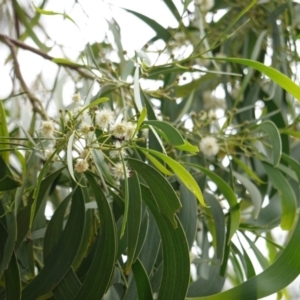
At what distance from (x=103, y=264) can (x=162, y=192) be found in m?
0.11

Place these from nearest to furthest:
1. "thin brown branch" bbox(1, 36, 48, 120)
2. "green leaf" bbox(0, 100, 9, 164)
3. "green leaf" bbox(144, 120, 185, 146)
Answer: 1. "green leaf" bbox(144, 120, 185, 146)
2. "green leaf" bbox(0, 100, 9, 164)
3. "thin brown branch" bbox(1, 36, 48, 120)

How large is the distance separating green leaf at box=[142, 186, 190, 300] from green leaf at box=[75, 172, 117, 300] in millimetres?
51

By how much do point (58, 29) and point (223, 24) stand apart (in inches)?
17.8

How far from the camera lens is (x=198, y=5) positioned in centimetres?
104

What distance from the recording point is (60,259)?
2.27 ft

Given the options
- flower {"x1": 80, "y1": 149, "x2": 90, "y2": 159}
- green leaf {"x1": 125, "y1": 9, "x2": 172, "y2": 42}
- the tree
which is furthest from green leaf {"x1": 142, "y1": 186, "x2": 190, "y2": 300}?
green leaf {"x1": 125, "y1": 9, "x2": 172, "y2": 42}

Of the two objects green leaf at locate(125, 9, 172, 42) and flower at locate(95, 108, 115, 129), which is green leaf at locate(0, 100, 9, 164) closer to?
flower at locate(95, 108, 115, 129)

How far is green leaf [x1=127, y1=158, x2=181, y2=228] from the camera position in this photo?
24.2 inches

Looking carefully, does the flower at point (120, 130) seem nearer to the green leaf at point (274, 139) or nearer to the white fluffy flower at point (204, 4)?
the green leaf at point (274, 139)

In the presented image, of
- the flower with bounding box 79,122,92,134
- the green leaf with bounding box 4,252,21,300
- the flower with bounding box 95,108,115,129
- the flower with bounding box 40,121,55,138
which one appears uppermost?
the flower with bounding box 40,121,55,138

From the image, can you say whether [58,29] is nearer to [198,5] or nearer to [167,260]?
[198,5]

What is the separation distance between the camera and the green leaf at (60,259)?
2.24 feet

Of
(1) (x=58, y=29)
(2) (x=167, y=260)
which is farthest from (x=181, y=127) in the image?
(1) (x=58, y=29)

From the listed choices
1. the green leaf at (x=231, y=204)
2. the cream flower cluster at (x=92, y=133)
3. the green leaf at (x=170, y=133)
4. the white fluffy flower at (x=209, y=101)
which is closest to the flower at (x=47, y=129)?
the cream flower cluster at (x=92, y=133)
